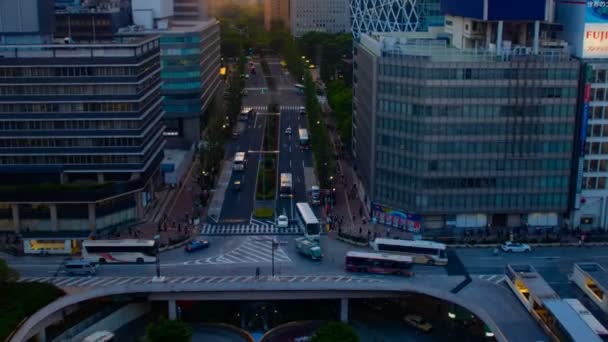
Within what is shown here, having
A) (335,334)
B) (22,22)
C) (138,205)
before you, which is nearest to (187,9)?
(22,22)

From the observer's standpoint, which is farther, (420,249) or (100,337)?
(420,249)

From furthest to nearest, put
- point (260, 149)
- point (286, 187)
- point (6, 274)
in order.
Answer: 1. point (260, 149)
2. point (286, 187)
3. point (6, 274)

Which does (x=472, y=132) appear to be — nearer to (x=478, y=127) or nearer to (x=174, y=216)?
(x=478, y=127)

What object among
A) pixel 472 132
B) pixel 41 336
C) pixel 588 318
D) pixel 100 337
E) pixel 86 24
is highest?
pixel 86 24

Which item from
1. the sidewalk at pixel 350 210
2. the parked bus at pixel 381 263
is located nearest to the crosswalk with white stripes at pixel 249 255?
the parked bus at pixel 381 263

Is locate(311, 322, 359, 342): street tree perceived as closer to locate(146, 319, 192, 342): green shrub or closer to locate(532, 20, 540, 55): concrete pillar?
locate(146, 319, 192, 342): green shrub

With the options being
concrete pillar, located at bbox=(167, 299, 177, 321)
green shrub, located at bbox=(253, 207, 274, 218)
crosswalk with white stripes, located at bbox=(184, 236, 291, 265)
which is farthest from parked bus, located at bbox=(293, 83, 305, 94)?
concrete pillar, located at bbox=(167, 299, 177, 321)
